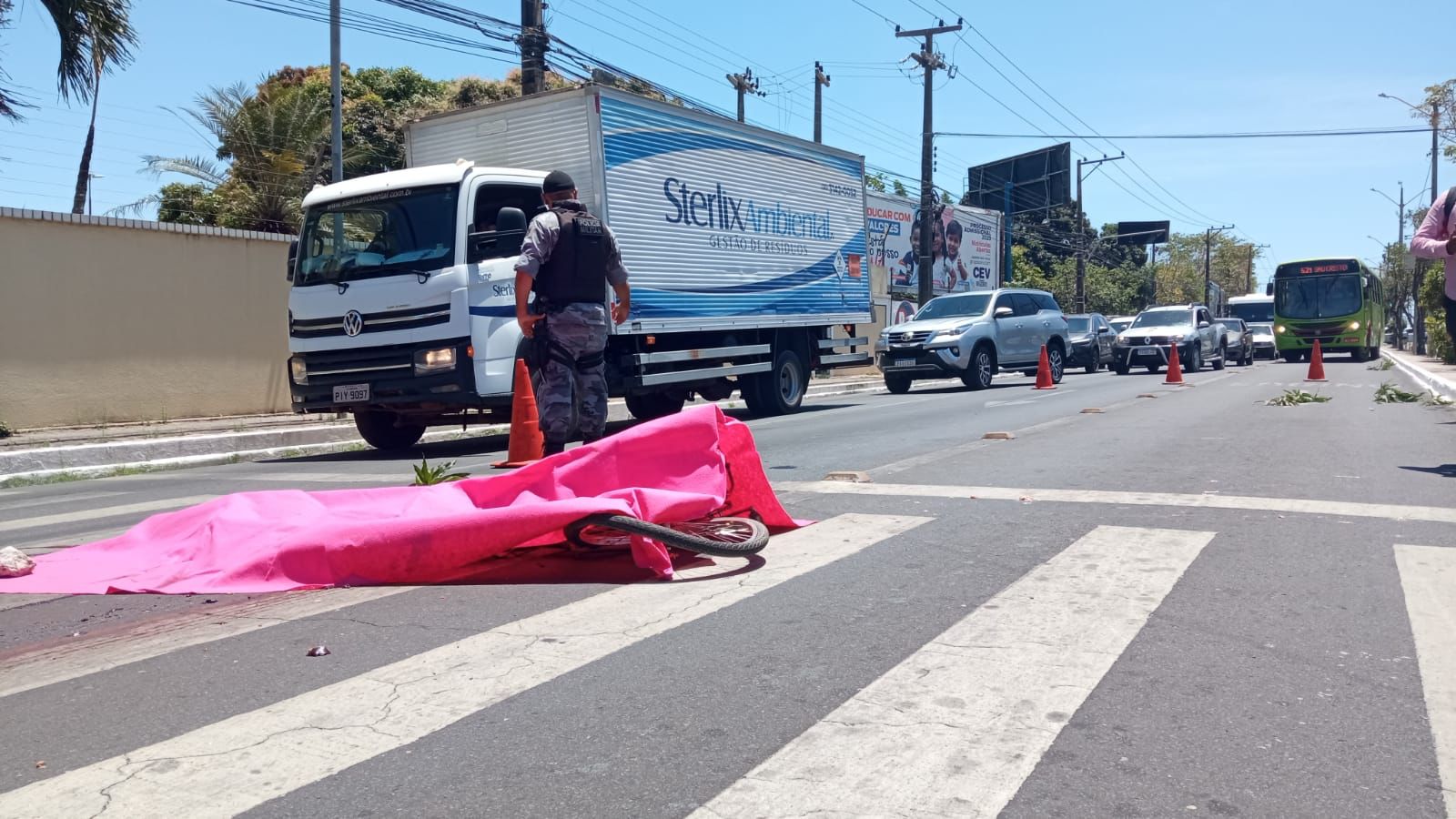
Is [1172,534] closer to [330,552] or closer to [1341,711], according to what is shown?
[1341,711]

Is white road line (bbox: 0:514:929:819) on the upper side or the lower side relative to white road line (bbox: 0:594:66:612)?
upper

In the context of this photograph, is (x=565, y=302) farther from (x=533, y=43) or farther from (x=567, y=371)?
(x=533, y=43)

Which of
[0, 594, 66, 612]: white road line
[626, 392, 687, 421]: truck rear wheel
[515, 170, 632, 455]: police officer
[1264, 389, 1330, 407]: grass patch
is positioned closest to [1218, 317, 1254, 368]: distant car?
[1264, 389, 1330, 407]: grass patch

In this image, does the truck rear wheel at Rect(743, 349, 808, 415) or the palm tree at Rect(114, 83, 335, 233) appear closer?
the truck rear wheel at Rect(743, 349, 808, 415)

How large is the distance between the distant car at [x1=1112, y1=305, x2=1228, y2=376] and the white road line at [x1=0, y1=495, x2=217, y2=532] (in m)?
24.3

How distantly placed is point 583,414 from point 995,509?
2.72m

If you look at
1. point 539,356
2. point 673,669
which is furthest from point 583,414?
point 673,669

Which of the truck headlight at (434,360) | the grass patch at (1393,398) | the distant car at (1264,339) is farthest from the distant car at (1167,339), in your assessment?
the truck headlight at (434,360)

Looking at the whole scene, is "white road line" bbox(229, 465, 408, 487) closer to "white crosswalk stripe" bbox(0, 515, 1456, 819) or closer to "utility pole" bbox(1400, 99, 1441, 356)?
"white crosswalk stripe" bbox(0, 515, 1456, 819)

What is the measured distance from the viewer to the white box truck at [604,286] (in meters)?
10.5

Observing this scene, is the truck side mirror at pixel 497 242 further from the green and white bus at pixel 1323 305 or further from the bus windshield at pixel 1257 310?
the bus windshield at pixel 1257 310

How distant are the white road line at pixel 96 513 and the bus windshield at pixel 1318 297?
37442mm

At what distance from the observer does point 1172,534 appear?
18.0 feet

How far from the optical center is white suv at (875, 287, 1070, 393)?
67.7 ft
